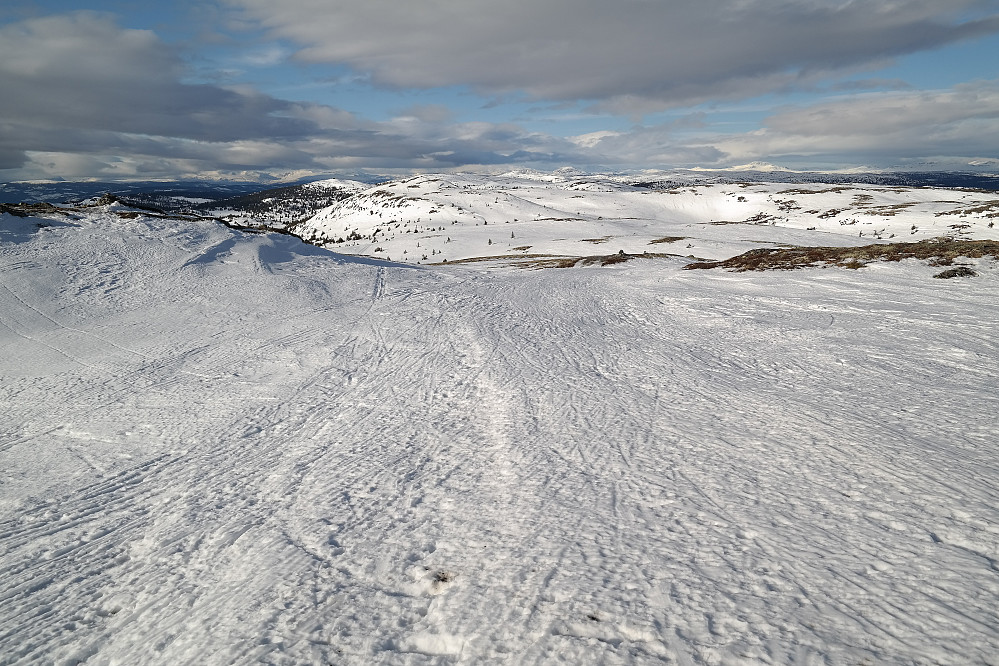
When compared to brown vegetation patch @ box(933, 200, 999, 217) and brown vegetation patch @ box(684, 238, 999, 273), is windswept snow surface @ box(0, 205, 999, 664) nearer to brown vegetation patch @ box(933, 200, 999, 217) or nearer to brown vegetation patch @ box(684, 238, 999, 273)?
brown vegetation patch @ box(684, 238, 999, 273)

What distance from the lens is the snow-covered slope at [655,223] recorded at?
36750 millimetres

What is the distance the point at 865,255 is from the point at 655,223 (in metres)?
39.7

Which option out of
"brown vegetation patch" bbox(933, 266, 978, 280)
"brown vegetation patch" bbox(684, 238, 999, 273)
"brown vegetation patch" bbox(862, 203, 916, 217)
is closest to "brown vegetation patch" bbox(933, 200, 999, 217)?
"brown vegetation patch" bbox(862, 203, 916, 217)

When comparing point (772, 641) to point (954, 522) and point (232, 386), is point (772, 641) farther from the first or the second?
point (232, 386)

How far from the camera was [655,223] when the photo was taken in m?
56.5

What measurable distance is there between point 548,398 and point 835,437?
3631 mm

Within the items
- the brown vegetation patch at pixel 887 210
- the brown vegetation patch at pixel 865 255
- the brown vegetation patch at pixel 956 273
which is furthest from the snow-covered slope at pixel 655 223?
the brown vegetation patch at pixel 956 273

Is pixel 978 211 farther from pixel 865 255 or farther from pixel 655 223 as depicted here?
pixel 865 255

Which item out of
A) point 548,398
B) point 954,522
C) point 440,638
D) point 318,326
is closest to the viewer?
point 440,638

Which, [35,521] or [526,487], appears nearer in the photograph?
[35,521]

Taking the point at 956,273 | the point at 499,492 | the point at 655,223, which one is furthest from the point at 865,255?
the point at 655,223

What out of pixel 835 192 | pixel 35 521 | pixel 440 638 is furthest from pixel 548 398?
pixel 835 192

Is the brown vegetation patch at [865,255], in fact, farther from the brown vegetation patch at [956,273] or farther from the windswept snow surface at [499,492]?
the windswept snow surface at [499,492]

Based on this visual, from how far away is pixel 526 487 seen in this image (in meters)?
5.08
